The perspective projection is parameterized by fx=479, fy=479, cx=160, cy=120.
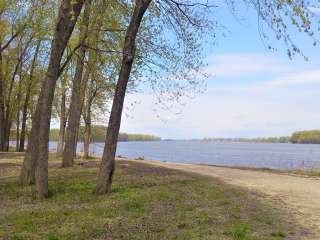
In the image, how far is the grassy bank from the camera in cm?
924

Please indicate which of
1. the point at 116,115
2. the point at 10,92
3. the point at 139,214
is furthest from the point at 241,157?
the point at 139,214

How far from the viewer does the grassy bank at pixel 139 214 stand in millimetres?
9242

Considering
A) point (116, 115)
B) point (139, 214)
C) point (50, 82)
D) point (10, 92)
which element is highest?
point (10, 92)

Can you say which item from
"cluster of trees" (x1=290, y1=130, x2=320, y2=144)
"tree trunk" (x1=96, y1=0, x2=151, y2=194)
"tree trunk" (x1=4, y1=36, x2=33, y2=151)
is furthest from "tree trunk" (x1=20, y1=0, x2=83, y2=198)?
"cluster of trees" (x1=290, y1=130, x2=320, y2=144)

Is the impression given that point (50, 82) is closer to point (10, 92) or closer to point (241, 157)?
point (10, 92)

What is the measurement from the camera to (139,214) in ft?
35.8

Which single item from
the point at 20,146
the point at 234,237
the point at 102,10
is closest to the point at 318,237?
the point at 234,237

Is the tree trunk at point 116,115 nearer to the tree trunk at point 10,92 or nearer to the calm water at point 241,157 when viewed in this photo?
the tree trunk at point 10,92

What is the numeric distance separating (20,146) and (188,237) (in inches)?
1522

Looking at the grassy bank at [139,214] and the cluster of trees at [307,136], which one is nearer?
the grassy bank at [139,214]

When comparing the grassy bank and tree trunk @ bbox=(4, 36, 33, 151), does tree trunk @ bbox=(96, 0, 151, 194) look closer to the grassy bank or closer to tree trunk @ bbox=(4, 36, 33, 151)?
the grassy bank

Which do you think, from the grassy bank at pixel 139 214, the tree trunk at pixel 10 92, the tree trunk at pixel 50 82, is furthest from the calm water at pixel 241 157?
the tree trunk at pixel 50 82

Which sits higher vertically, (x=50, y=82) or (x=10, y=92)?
(x=10, y=92)

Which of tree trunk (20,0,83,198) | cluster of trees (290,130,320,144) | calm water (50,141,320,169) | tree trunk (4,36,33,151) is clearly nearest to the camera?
tree trunk (20,0,83,198)
